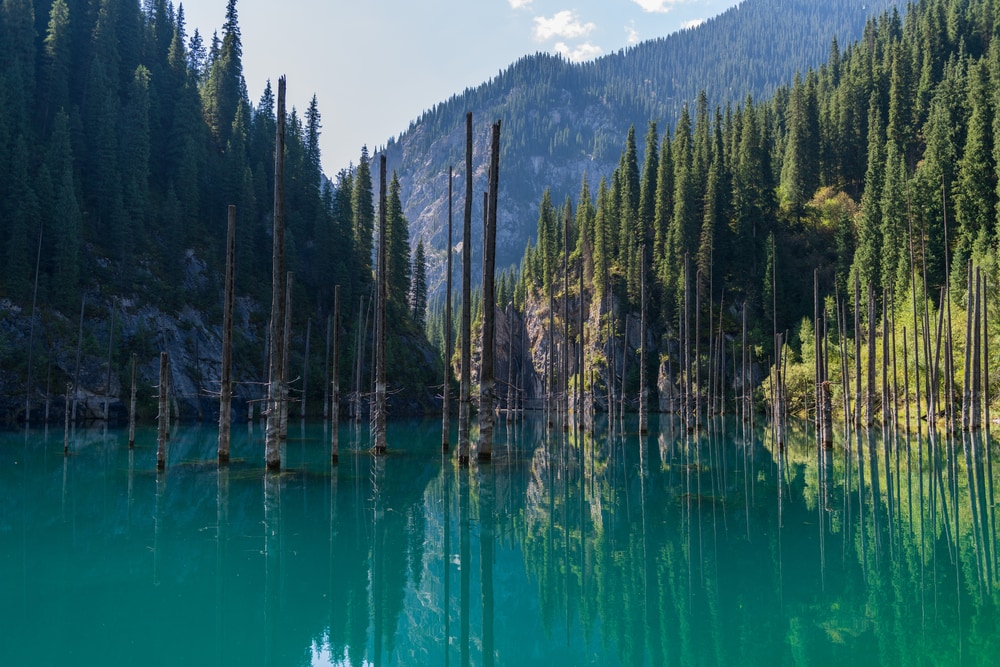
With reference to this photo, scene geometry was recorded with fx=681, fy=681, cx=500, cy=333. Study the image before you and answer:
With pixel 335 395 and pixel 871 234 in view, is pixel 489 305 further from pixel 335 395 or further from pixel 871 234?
pixel 871 234

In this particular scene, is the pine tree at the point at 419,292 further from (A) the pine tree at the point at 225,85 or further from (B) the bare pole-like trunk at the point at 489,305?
(B) the bare pole-like trunk at the point at 489,305

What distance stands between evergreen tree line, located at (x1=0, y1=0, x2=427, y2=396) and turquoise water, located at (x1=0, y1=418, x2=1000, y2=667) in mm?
41833

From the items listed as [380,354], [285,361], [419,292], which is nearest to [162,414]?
[380,354]

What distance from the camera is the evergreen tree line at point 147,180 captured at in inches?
2239

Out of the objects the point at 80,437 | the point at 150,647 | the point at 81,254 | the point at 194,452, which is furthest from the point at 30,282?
the point at 150,647

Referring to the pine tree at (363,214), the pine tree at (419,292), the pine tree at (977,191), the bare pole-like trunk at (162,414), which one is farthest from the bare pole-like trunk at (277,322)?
the pine tree at (419,292)

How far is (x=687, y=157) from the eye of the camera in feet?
298

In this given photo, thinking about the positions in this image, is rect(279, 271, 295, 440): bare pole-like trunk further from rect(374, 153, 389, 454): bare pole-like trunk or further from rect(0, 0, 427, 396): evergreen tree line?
rect(0, 0, 427, 396): evergreen tree line

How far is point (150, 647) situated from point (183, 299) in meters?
61.5

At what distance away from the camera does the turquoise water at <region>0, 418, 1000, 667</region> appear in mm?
7449

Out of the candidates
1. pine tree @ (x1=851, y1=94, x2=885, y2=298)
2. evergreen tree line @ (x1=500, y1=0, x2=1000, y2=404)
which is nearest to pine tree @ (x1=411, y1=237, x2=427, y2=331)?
evergreen tree line @ (x1=500, y1=0, x2=1000, y2=404)

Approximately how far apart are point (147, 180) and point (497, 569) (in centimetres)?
7270

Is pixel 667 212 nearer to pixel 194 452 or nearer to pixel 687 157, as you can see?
pixel 687 157

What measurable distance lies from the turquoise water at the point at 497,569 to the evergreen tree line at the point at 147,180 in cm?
4183
